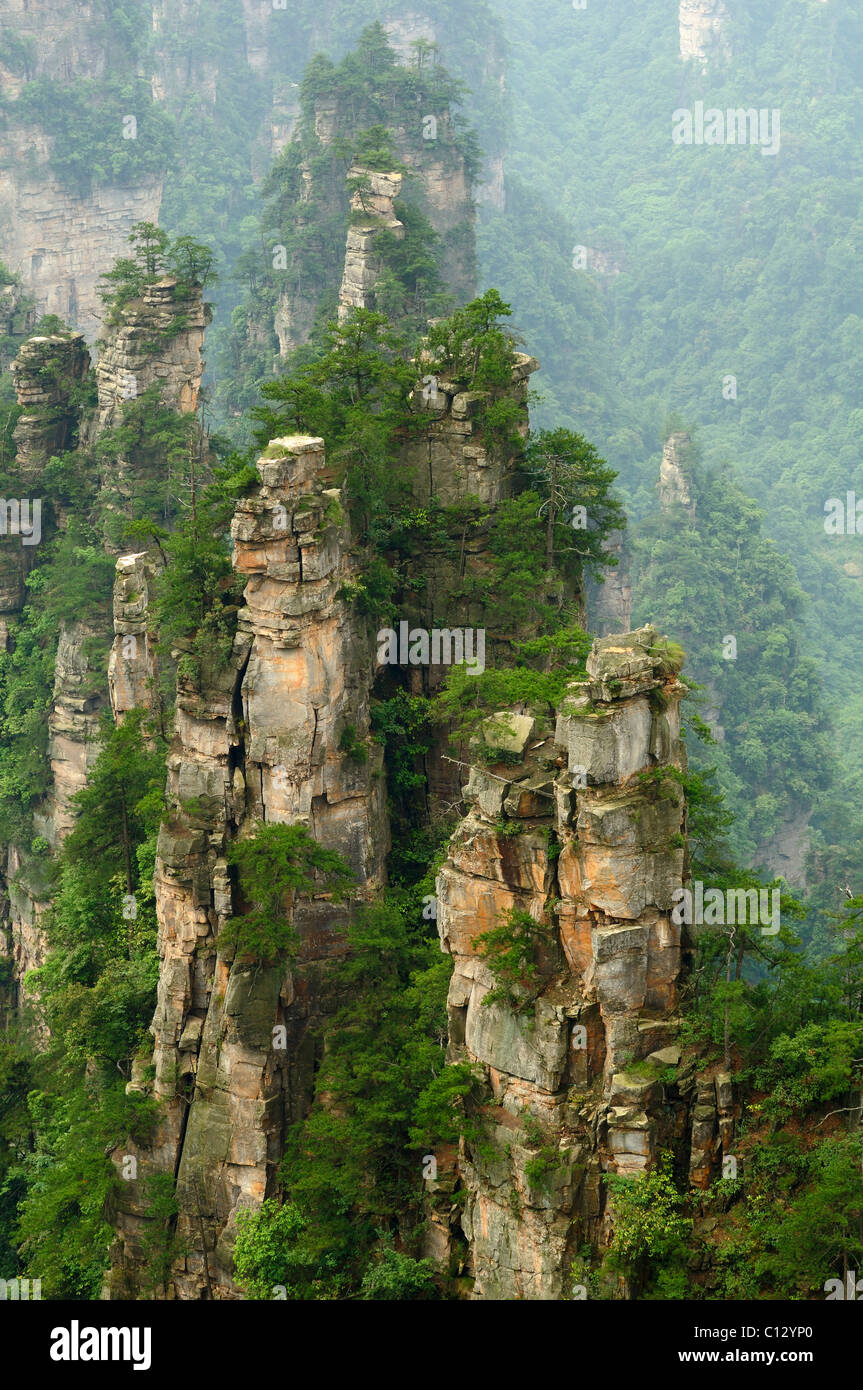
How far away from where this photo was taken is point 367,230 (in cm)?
7281

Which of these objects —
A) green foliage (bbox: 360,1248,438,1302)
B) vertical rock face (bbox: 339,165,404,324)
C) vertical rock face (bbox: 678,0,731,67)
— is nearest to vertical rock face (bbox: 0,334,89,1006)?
vertical rock face (bbox: 339,165,404,324)

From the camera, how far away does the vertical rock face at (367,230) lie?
72.3m

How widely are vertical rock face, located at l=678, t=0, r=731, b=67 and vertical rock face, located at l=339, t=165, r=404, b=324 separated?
351 feet

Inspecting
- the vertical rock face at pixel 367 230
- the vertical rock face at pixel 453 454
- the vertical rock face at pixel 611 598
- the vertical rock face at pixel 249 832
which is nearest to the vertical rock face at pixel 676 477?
the vertical rock face at pixel 611 598

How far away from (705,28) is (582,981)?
154823 mm

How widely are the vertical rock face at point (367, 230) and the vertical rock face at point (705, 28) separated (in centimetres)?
10696

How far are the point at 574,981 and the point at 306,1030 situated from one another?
29.0 feet

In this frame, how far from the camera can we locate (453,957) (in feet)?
117

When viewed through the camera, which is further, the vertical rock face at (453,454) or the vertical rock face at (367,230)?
the vertical rock face at (367,230)

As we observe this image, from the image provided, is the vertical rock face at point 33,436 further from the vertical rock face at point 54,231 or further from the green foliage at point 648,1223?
the vertical rock face at point 54,231

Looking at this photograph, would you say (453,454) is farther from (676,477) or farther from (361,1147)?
(676,477)

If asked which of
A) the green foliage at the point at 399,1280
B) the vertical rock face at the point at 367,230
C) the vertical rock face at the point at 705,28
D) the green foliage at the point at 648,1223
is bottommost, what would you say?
the green foliage at the point at 399,1280

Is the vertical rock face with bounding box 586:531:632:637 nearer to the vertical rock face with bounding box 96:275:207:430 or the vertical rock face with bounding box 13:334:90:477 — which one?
the vertical rock face with bounding box 96:275:207:430

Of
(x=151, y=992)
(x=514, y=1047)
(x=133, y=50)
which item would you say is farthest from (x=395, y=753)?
(x=133, y=50)
